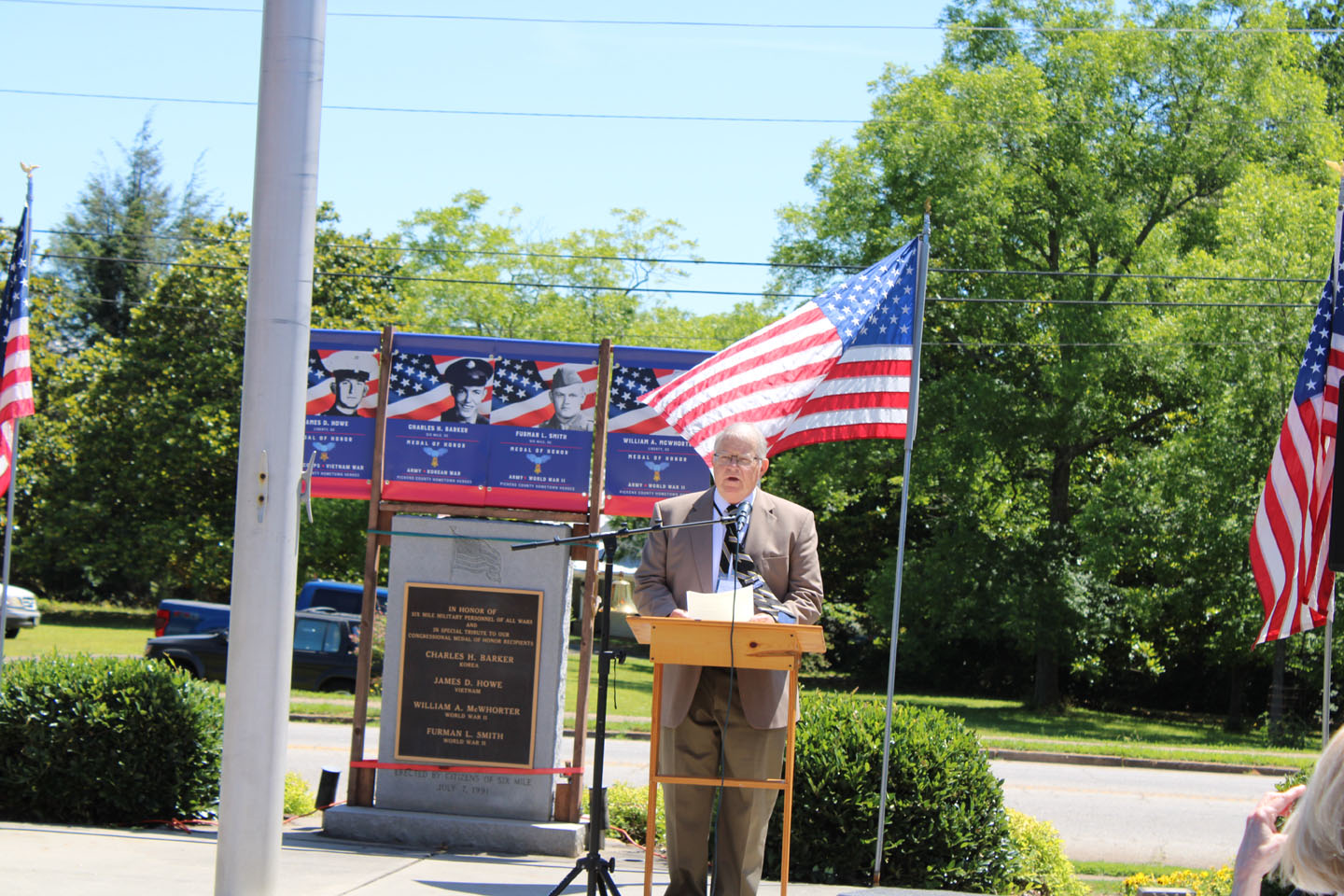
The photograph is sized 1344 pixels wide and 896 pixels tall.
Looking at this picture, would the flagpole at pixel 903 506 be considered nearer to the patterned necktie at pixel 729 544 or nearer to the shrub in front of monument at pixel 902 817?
the shrub in front of monument at pixel 902 817

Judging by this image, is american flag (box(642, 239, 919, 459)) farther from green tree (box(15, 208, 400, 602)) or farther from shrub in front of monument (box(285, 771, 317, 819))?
green tree (box(15, 208, 400, 602))

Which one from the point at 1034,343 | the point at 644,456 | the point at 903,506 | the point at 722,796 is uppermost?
the point at 1034,343

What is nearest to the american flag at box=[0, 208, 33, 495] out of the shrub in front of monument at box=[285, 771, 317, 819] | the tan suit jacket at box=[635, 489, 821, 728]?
the shrub in front of monument at box=[285, 771, 317, 819]

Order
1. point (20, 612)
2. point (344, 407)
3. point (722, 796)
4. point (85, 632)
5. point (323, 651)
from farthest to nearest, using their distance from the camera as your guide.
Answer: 1. point (85, 632)
2. point (20, 612)
3. point (323, 651)
4. point (344, 407)
5. point (722, 796)

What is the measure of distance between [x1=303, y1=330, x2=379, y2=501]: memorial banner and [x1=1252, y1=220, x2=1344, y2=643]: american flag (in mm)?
5794

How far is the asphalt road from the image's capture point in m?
11.6

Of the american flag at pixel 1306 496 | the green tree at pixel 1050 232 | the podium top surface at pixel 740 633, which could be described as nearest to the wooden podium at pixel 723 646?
the podium top surface at pixel 740 633

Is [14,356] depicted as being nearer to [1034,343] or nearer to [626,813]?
[626,813]

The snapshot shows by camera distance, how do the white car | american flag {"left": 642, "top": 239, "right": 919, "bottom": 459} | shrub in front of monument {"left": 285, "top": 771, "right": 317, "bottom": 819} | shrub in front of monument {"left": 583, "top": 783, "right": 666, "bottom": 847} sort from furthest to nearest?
1. the white car
2. shrub in front of monument {"left": 285, "top": 771, "right": 317, "bottom": 819}
3. shrub in front of monument {"left": 583, "top": 783, "right": 666, "bottom": 847}
4. american flag {"left": 642, "top": 239, "right": 919, "bottom": 459}

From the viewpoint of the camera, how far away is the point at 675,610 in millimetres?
5586

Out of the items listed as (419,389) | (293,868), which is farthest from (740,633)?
(419,389)

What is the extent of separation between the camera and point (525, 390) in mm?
8852

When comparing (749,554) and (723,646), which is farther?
(749,554)

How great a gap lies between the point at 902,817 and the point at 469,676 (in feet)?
9.58
